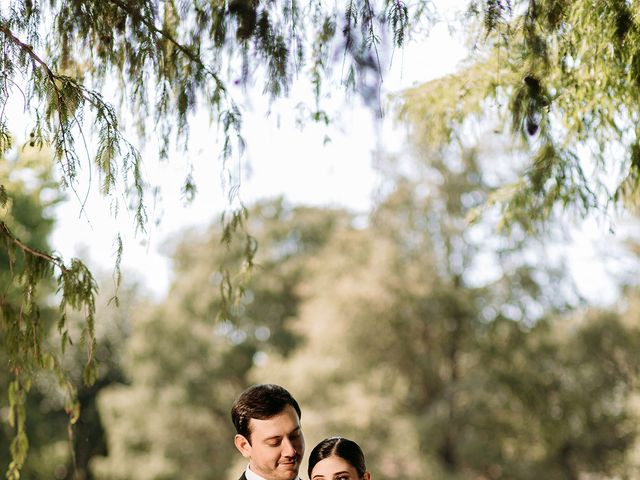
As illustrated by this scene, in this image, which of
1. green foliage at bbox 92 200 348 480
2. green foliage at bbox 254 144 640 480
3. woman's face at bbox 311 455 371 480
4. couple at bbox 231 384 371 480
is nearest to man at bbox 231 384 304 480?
couple at bbox 231 384 371 480

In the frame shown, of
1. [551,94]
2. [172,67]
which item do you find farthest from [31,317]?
[551,94]

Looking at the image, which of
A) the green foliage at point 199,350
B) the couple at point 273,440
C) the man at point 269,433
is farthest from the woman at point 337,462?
the green foliage at point 199,350

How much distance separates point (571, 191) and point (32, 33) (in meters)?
2.81

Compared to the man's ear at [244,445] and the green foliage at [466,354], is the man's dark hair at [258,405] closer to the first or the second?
the man's ear at [244,445]

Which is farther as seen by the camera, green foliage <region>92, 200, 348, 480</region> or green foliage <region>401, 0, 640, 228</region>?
green foliage <region>92, 200, 348, 480</region>

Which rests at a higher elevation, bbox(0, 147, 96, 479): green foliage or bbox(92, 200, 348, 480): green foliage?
bbox(92, 200, 348, 480): green foliage

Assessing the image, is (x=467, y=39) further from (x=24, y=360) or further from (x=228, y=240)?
(x=24, y=360)

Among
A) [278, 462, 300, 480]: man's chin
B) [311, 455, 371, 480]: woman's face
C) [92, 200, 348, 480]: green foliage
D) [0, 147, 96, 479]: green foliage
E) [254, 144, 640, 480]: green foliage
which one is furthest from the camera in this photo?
[92, 200, 348, 480]: green foliage

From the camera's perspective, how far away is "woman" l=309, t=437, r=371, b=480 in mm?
2930

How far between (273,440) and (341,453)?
30 centimetres

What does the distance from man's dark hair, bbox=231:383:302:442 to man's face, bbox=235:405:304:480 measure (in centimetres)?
2

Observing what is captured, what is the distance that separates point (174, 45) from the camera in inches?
138

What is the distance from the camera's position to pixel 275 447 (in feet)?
9.08

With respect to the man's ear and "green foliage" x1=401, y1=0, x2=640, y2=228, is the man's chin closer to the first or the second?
the man's ear
